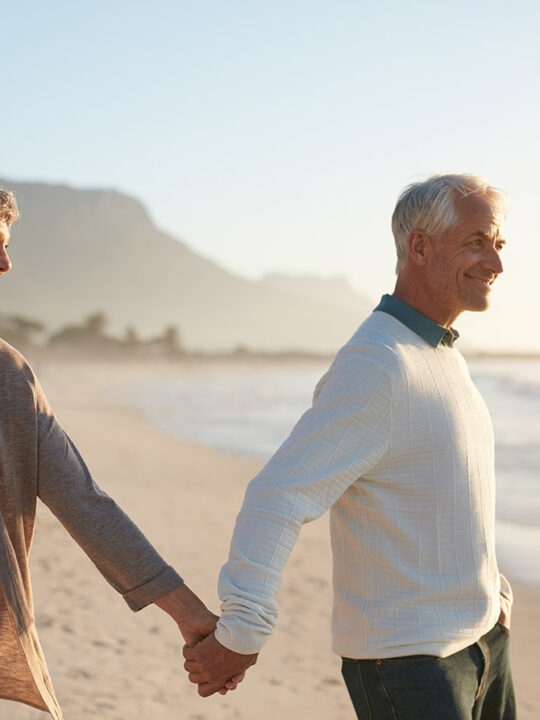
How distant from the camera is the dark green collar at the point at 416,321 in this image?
2.02 m

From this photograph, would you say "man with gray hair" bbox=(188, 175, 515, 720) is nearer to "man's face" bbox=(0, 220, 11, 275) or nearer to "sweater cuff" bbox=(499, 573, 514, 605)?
"sweater cuff" bbox=(499, 573, 514, 605)

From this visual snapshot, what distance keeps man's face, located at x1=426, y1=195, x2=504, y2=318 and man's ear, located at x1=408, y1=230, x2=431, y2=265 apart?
0.7 inches

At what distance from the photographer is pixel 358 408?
1.79 metres

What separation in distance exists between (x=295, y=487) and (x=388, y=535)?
9.4 inches

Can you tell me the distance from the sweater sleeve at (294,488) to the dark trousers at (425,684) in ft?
0.86

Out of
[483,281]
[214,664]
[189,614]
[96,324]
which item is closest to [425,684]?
[214,664]

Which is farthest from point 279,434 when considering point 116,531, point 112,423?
point 116,531

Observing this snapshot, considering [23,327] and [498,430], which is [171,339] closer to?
[23,327]

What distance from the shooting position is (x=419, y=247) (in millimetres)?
2055

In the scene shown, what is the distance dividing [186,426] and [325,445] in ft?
53.7

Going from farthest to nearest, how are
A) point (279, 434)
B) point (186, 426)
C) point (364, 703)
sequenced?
point (186, 426) < point (279, 434) < point (364, 703)

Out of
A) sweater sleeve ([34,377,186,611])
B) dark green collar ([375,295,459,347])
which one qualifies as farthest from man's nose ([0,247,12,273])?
dark green collar ([375,295,459,347])

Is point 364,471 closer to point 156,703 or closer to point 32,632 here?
point 32,632

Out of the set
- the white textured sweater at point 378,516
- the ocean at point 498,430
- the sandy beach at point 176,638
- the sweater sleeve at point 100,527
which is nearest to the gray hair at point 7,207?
the sweater sleeve at point 100,527
